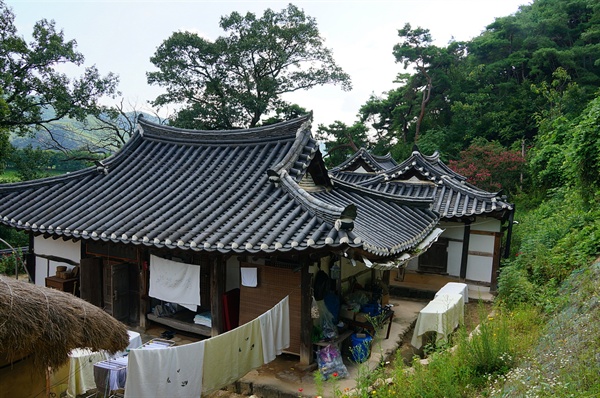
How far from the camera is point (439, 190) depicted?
1894cm

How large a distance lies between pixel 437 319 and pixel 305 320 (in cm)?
368

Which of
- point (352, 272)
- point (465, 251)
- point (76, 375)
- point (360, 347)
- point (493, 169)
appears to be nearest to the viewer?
point (76, 375)

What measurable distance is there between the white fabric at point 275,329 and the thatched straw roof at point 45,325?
3.09m

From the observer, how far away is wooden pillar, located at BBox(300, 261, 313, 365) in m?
9.34

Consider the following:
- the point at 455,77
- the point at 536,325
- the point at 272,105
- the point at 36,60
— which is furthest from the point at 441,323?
the point at 455,77

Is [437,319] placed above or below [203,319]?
above

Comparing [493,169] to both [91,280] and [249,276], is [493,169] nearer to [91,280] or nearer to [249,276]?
[249,276]

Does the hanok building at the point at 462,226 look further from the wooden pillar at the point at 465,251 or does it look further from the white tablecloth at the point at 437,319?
the white tablecloth at the point at 437,319

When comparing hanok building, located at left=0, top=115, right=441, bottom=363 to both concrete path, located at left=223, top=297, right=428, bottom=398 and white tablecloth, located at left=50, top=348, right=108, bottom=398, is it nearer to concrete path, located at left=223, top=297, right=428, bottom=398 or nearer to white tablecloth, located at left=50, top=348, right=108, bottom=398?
concrete path, located at left=223, top=297, right=428, bottom=398

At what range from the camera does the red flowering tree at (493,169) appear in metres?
29.4

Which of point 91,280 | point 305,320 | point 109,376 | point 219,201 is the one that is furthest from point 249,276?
point 91,280

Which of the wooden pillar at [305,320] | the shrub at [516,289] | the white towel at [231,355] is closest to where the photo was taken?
the white towel at [231,355]

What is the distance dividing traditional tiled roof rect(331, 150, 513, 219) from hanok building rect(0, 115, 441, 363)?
3.36m

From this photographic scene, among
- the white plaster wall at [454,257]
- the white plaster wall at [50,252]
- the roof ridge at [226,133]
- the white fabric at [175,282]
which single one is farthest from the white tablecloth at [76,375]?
the white plaster wall at [454,257]
